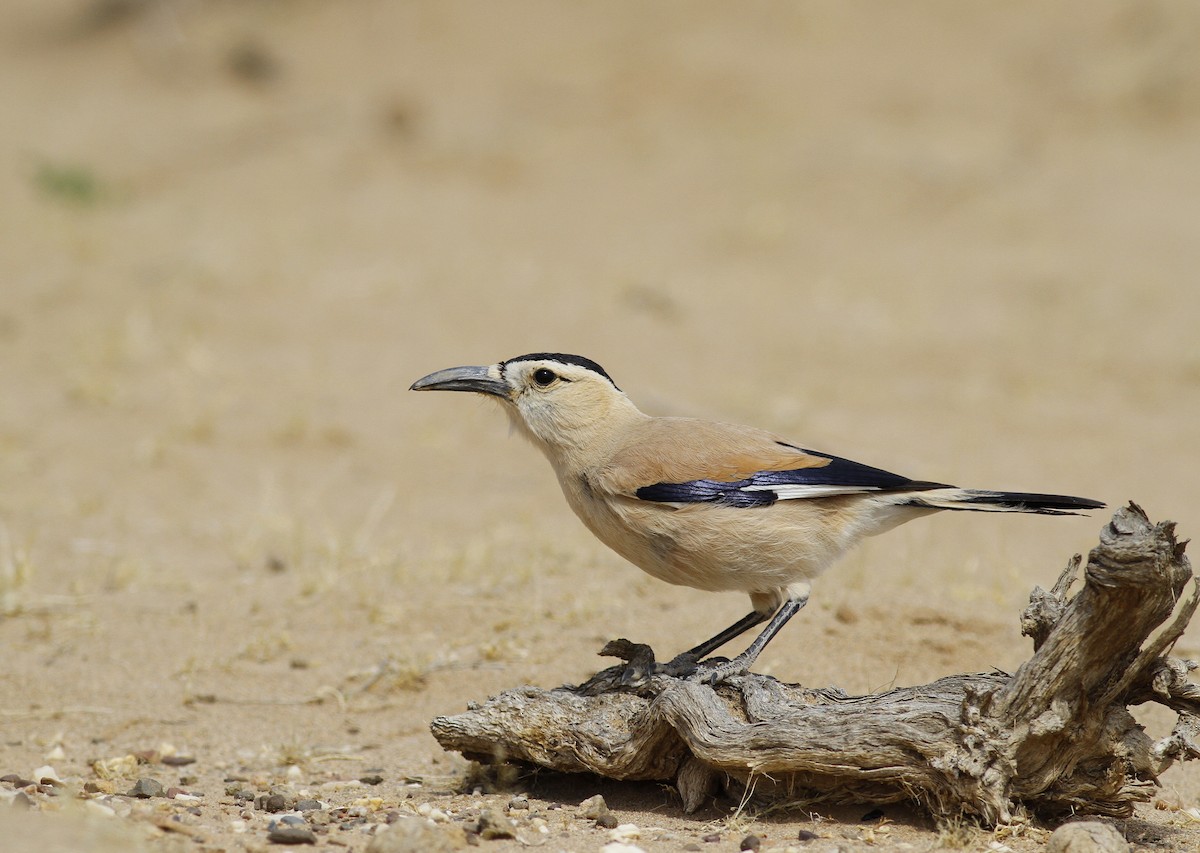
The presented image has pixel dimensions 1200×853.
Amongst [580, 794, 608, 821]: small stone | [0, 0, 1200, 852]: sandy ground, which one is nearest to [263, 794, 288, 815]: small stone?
[0, 0, 1200, 852]: sandy ground

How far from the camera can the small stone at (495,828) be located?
4.51 metres

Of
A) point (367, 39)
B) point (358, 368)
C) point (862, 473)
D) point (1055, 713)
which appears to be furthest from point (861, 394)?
point (367, 39)

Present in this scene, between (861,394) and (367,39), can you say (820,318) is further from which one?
(367,39)

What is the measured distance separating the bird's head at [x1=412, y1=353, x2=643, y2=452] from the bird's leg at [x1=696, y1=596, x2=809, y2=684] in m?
1.07

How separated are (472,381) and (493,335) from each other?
7.45 meters

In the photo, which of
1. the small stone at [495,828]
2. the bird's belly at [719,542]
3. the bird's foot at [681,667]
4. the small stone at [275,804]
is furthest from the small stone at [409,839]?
the bird's belly at [719,542]

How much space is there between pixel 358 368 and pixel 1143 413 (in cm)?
727

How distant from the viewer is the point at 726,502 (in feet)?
17.4

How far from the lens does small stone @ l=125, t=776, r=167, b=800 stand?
5.15 meters

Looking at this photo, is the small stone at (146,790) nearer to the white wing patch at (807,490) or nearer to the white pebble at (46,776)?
the white pebble at (46,776)

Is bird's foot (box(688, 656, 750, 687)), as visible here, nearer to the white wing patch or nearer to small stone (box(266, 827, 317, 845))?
the white wing patch

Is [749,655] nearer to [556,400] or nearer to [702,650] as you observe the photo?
[702,650]

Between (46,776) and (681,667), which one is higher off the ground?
(681,667)

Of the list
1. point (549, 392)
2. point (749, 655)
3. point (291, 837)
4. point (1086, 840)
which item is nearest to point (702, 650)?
point (749, 655)
